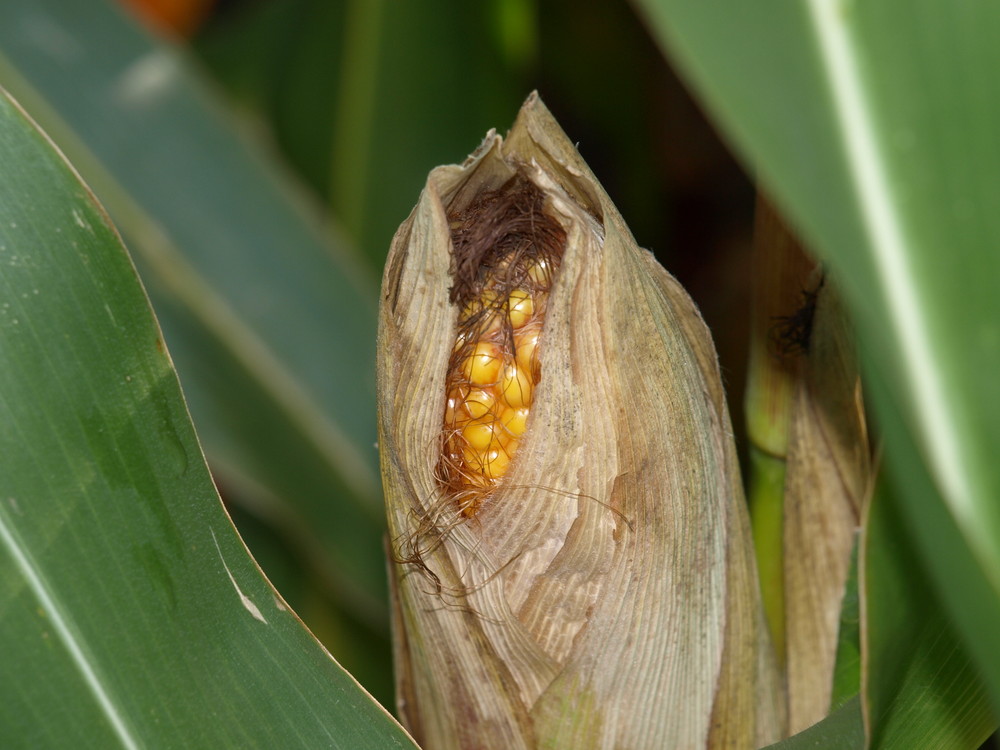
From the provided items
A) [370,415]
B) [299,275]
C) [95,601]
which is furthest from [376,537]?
[95,601]

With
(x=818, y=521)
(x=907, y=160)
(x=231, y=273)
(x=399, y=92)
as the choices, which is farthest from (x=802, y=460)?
(x=399, y=92)

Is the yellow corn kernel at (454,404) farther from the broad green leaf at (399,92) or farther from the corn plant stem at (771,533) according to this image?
the broad green leaf at (399,92)

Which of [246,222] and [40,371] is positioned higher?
[246,222]

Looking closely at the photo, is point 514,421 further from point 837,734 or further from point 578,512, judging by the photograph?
point 837,734

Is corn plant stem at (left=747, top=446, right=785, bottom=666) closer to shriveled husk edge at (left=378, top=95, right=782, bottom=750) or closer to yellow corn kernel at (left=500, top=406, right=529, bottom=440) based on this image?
shriveled husk edge at (left=378, top=95, right=782, bottom=750)

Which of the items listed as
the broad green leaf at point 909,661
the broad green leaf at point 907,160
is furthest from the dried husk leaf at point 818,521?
the broad green leaf at point 907,160

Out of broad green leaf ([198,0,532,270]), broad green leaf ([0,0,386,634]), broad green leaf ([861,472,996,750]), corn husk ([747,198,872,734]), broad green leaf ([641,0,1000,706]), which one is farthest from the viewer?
broad green leaf ([198,0,532,270])

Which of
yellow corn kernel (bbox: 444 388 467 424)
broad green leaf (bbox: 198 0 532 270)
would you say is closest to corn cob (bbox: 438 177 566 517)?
yellow corn kernel (bbox: 444 388 467 424)

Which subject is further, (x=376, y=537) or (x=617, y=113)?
(x=617, y=113)

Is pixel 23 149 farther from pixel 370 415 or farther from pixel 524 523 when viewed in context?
pixel 370 415
